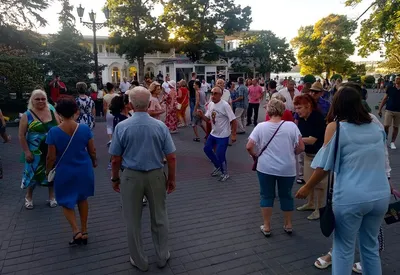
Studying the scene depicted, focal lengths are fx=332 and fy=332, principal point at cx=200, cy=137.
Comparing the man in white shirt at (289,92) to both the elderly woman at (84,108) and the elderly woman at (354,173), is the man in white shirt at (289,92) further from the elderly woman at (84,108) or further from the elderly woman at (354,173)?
the elderly woman at (354,173)

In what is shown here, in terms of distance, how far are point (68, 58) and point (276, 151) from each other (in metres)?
19.2

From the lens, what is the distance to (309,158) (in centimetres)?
476

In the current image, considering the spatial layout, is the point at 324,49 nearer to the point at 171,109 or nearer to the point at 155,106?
the point at 171,109

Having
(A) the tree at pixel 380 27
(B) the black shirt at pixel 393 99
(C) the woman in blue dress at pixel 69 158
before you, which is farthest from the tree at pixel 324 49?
(C) the woman in blue dress at pixel 69 158

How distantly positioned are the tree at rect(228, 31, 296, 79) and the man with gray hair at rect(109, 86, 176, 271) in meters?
44.2

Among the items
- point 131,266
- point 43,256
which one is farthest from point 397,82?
point 43,256

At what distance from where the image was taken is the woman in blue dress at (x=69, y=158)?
3.72m

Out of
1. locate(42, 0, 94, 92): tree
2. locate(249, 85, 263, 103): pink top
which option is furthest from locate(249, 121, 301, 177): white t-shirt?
locate(42, 0, 94, 92): tree

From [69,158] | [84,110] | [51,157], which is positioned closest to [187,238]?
[69,158]

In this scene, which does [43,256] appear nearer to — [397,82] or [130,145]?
[130,145]

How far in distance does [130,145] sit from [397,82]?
A: 7564 mm

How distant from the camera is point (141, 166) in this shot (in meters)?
3.18

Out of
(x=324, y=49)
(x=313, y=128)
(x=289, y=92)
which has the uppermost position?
(x=324, y=49)

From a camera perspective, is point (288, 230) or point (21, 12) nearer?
point (288, 230)
